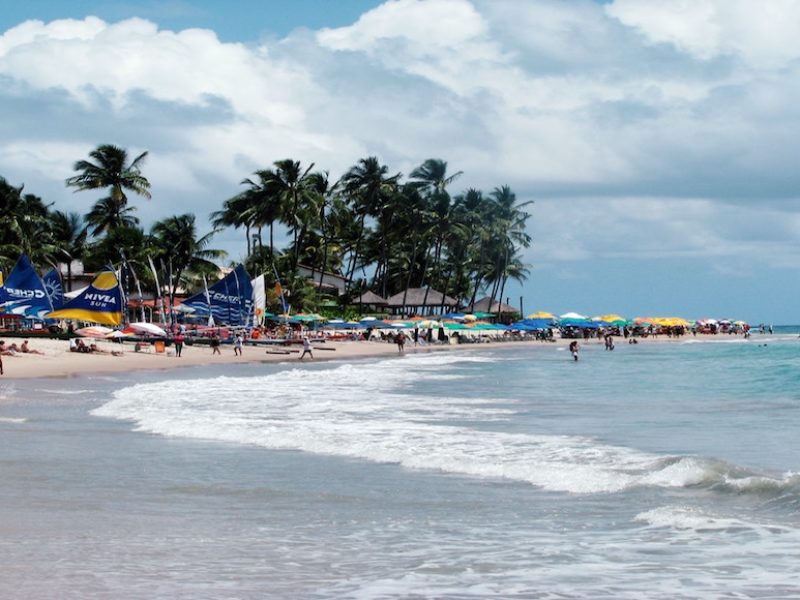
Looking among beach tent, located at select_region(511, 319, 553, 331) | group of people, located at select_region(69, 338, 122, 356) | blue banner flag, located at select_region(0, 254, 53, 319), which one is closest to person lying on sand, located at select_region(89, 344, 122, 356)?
group of people, located at select_region(69, 338, 122, 356)

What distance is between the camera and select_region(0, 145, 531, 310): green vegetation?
6756 cm

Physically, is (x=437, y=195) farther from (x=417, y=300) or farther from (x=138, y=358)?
(x=138, y=358)

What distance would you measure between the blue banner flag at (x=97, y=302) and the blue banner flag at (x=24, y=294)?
95cm

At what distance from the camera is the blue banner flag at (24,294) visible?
47.3 metres

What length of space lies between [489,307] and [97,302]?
5467 cm

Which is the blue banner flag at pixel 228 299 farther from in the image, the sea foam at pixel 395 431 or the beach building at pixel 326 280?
the beach building at pixel 326 280

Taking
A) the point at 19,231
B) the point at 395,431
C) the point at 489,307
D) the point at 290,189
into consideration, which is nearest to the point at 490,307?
the point at 489,307

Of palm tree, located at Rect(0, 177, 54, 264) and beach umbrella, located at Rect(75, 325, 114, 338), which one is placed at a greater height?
palm tree, located at Rect(0, 177, 54, 264)

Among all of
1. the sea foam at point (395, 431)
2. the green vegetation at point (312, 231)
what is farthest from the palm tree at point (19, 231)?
the sea foam at point (395, 431)

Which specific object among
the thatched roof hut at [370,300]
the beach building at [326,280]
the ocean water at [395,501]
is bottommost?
the ocean water at [395,501]

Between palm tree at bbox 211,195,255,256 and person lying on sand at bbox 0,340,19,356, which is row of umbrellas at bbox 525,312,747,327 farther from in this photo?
person lying on sand at bbox 0,340,19,356

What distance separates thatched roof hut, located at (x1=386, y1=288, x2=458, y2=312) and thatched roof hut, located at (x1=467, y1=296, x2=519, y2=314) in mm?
6563

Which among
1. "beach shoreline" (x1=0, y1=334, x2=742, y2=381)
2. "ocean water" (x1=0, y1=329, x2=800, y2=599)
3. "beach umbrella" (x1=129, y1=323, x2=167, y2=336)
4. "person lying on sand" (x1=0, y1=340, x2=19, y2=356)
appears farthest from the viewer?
"beach umbrella" (x1=129, y1=323, x2=167, y2=336)

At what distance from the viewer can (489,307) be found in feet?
319
